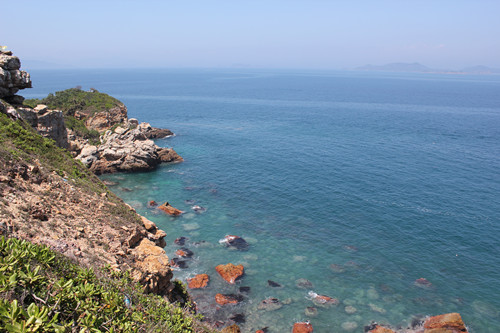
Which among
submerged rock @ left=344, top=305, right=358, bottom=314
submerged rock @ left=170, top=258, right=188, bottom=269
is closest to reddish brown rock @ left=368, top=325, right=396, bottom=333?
submerged rock @ left=344, top=305, right=358, bottom=314

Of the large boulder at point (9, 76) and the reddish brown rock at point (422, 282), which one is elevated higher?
the large boulder at point (9, 76)

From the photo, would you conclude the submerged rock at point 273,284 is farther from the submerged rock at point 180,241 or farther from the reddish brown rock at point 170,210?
the reddish brown rock at point 170,210

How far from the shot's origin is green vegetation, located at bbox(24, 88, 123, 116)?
7644 cm

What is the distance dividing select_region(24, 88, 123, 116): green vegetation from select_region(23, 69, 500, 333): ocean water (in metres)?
17.9

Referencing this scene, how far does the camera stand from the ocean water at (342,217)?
99.1ft

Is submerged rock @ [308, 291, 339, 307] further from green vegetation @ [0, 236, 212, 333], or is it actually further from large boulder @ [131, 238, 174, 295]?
green vegetation @ [0, 236, 212, 333]

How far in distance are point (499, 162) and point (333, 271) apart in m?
53.4

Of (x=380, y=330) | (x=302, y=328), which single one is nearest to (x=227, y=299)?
(x=302, y=328)

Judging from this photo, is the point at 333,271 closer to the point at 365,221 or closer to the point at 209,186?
the point at 365,221

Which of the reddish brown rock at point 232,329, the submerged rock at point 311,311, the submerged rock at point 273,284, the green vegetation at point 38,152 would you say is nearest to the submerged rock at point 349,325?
the submerged rock at point 311,311

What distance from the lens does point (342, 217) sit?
44.8m

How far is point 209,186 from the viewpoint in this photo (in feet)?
183

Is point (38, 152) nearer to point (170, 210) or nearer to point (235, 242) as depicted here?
point (170, 210)

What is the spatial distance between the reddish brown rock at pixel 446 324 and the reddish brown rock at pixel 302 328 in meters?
9.51
